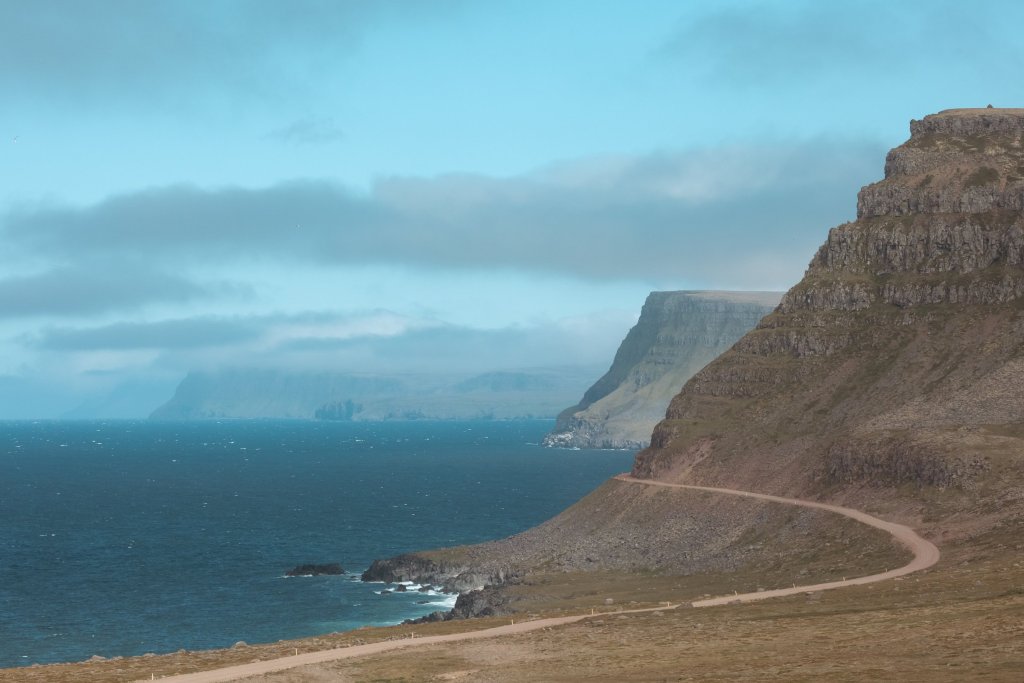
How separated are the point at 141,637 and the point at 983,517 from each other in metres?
79.7

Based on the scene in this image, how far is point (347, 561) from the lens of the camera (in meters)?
180

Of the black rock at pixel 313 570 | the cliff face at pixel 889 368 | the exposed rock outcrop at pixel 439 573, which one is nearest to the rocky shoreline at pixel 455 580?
the exposed rock outcrop at pixel 439 573

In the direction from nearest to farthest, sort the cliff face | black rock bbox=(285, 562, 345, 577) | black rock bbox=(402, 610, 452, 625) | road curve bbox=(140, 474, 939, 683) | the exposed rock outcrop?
1. road curve bbox=(140, 474, 939, 683)
2. black rock bbox=(402, 610, 452, 625)
3. the cliff face
4. the exposed rock outcrop
5. black rock bbox=(285, 562, 345, 577)

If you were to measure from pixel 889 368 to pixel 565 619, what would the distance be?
92899 millimetres

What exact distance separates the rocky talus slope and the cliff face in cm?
26

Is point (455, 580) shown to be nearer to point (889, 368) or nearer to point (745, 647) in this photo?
point (889, 368)

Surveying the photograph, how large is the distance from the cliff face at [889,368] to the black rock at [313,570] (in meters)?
45.2

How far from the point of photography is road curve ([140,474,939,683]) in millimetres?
71875

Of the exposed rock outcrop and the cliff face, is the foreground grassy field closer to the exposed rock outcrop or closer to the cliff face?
the cliff face

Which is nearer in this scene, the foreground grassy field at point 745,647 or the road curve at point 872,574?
the foreground grassy field at point 745,647

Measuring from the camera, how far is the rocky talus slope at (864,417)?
449 ft

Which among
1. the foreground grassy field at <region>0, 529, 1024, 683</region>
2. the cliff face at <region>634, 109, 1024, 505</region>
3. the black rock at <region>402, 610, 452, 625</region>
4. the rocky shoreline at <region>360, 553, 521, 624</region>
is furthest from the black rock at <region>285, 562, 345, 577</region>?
the foreground grassy field at <region>0, 529, 1024, 683</region>

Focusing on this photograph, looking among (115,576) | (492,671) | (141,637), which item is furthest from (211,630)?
(492,671)

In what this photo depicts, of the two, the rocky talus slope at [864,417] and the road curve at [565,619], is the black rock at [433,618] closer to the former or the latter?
the rocky talus slope at [864,417]
